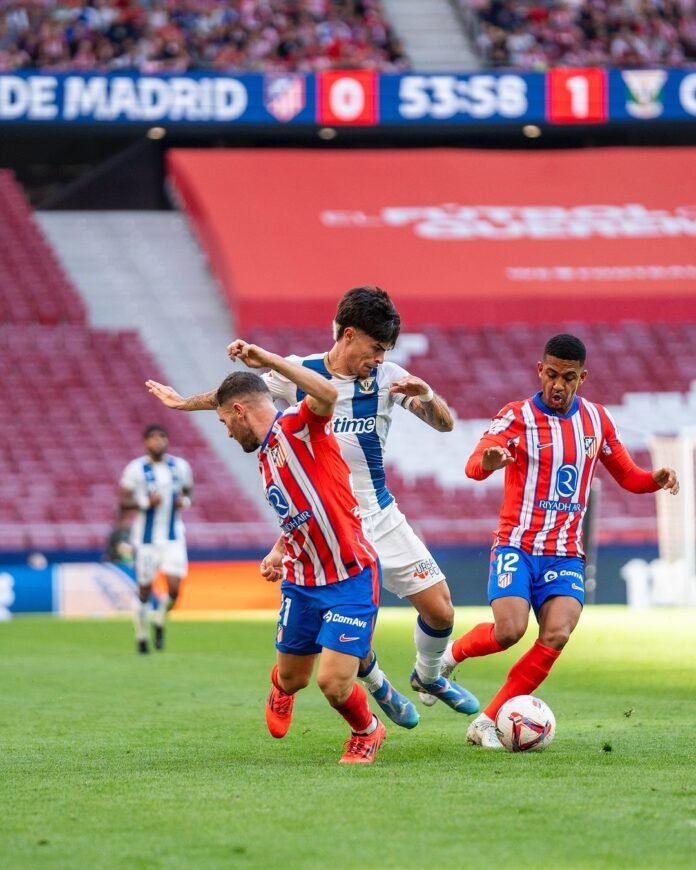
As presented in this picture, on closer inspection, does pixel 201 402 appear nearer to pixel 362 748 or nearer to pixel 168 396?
pixel 168 396

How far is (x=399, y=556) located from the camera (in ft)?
27.2

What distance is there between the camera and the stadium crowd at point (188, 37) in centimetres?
3062

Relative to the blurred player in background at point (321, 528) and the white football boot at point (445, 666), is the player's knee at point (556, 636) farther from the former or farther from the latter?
the blurred player in background at point (321, 528)

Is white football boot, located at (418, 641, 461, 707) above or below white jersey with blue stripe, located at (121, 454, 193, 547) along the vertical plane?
above

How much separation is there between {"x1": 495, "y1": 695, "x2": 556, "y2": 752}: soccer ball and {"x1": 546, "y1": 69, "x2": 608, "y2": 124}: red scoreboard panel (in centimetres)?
2436

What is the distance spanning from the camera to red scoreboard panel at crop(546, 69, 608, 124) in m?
30.6

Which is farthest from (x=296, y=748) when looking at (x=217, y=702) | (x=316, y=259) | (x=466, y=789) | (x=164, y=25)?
(x=164, y=25)

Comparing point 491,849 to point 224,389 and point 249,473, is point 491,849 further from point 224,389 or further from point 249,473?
point 249,473

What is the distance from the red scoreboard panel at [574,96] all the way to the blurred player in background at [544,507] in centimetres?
2320

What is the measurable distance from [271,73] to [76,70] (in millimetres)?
3594

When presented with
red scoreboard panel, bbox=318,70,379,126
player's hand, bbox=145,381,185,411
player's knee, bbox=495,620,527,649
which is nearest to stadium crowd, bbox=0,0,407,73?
red scoreboard panel, bbox=318,70,379,126

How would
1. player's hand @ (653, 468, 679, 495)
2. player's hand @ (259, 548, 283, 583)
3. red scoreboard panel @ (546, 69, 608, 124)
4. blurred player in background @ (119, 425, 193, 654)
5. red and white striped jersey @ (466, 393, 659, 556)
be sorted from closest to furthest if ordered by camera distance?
player's hand @ (259, 548, 283, 583)
player's hand @ (653, 468, 679, 495)
red and white striped jersey @ (466, 393, 659, 556)
blurred player in background @ (119, 425, 193, 654)
red scoreboard panel @ (546, 69, 608, 124)

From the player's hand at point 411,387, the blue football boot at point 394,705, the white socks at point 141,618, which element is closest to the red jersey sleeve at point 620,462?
the player's hand at point 411,387

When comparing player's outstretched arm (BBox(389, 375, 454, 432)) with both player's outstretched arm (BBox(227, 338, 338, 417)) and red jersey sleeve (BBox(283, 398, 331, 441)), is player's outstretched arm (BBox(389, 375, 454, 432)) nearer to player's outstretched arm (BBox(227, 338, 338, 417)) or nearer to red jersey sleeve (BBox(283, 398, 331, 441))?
A: red jersey sleeve (BBox(283, 398, 331, 441))
